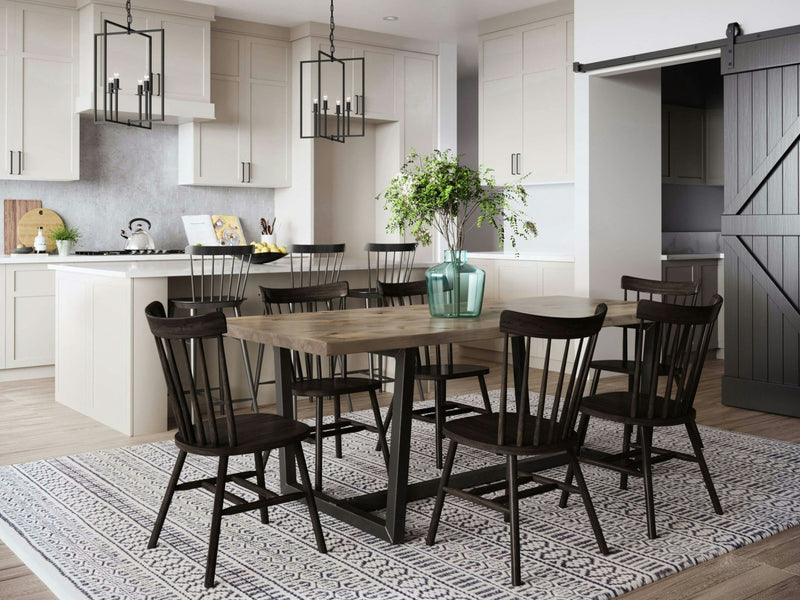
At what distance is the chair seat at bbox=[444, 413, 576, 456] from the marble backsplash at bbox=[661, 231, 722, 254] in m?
5.21

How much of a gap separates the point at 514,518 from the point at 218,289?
279cm

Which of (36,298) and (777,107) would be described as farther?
(36,298)

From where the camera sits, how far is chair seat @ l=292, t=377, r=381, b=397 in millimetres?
3619

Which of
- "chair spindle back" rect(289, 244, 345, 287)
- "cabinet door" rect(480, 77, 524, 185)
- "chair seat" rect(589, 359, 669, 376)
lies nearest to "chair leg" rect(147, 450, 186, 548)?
"chair seat" rect(589, 359, 669, 376)

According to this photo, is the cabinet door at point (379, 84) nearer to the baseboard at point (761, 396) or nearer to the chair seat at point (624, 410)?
the baseboard at point (761, 396)

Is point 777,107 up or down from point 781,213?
up

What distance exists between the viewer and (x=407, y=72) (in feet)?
27.1

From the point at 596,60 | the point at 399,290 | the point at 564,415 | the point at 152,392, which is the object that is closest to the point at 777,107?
the point at 596,60

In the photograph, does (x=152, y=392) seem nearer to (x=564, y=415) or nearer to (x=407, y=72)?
(x=564, y=415)

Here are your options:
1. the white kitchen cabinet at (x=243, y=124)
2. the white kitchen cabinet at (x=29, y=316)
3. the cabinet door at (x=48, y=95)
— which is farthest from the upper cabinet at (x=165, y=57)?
the white kitchen cabinet at (x=29, y=316)

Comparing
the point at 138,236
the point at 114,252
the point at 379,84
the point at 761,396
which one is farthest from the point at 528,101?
the point at 114,252

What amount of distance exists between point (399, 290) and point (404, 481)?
1.66m

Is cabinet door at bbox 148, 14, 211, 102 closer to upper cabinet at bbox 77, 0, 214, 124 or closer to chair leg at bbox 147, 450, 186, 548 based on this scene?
upper cabinet at bbox 77, 0, 214, 124

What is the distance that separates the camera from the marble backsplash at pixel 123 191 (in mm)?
6980
